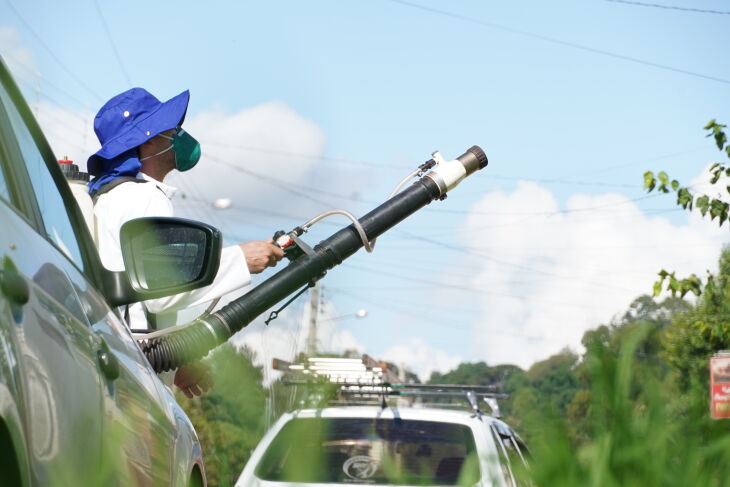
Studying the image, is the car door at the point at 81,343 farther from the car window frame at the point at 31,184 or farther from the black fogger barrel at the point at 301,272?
the black fogger barrel at the point at 301,272

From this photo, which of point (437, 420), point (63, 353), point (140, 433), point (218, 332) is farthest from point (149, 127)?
point (437, 420)

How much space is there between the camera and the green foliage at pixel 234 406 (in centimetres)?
114

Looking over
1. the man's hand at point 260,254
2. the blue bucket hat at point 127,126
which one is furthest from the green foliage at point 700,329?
the blue bucket hat at point 127,126

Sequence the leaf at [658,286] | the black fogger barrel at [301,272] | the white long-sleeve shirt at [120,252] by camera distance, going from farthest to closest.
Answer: the leaf at [658,286] → the white long-sleeve shirt at [120,252] → the black fogger barrel at [301,272]

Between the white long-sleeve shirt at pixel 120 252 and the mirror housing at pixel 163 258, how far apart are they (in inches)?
37.4

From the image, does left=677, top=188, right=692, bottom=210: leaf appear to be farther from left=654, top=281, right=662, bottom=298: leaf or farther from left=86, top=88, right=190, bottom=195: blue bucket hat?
left=86, top=88, right=190, bottom=195: blue bucket hat

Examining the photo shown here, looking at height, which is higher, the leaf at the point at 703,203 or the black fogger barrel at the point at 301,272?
the leaf at the point at 703,203

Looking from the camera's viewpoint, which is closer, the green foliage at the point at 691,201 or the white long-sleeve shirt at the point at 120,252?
the white long-sleeve shirt at the point at 120,252

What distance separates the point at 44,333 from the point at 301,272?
7.87 ft

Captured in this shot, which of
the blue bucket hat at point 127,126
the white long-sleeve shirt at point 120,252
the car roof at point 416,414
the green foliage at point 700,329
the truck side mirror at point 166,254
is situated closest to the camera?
the green foliage at point 700,329

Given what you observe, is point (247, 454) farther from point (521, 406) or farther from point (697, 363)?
point (697, 363)

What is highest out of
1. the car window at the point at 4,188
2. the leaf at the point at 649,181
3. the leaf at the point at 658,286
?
the leaf at the point at 649,181

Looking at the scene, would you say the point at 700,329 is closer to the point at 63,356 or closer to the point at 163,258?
the point at 63,356

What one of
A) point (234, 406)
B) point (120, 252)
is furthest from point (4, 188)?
point (120, 252)
